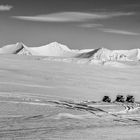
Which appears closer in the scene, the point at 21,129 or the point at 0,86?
the point at 21,129

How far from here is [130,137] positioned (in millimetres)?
8953

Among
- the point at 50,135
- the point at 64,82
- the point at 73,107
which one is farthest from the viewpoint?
the point at 64,82

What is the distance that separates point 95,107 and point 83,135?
211 inches

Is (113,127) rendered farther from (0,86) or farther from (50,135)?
(0,86)

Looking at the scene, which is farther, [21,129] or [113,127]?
[113,127]

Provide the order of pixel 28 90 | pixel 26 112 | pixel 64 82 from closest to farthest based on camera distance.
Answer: pixel 26 112
pixel 28 90
pixel 64 82

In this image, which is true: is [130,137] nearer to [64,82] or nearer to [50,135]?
[50,135]

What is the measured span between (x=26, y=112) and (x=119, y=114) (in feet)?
Result: 11.2

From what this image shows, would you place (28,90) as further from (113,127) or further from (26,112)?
(113,127)

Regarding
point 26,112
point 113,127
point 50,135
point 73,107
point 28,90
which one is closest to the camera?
point 50,135

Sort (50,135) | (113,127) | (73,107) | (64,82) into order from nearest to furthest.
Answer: (50,135) < (113,127) < (73,107) < (64,82)

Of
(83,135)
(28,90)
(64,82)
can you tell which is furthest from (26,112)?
(64,82)

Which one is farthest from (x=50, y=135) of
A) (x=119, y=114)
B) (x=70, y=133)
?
(x=119, y=114)

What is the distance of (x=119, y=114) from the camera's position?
12898 mm
